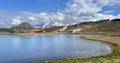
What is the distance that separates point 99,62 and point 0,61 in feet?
60.8

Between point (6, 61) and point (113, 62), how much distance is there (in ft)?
64.3

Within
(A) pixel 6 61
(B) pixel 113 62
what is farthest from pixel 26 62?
(B) pixel 113 62

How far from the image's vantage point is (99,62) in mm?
36375

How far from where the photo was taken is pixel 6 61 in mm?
44094

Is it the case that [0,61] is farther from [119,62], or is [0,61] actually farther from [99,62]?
[119,62]

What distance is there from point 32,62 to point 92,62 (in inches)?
436

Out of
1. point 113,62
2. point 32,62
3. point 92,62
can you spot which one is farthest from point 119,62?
point 32,62

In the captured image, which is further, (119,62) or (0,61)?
(0,61)

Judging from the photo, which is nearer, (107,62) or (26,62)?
(107,62)

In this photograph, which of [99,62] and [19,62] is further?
[19,62]

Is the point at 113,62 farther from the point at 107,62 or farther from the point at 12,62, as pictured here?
the point at 12,62

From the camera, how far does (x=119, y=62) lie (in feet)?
116

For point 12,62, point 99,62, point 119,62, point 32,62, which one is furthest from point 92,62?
point 12,62

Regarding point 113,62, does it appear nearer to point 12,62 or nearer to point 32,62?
point 32,62
